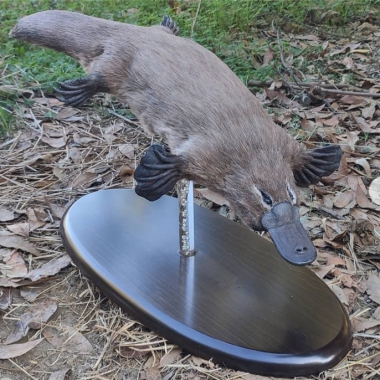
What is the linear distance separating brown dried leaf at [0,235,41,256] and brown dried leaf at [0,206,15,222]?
84 mm

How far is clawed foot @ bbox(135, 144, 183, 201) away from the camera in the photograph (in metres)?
0.83

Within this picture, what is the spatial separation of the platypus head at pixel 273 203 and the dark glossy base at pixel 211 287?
25 centimetres

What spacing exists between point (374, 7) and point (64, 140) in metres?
1.87

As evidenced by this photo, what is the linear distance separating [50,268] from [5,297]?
0.40 ft

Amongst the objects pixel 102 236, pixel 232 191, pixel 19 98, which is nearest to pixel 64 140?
pixel 19 98

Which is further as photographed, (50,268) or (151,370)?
(50,268)

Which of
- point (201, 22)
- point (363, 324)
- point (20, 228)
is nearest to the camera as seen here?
point (363, 324)

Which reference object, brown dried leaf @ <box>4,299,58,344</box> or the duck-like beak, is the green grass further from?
the duck-like beak

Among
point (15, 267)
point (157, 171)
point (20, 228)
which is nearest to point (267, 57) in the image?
point (20, 228)

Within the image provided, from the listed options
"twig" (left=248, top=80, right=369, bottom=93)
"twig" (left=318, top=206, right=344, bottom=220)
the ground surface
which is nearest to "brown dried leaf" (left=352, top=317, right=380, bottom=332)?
the ground surface

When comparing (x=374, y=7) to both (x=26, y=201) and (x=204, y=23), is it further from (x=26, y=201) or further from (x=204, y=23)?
(x=26, y=201)

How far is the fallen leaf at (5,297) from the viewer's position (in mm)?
1150

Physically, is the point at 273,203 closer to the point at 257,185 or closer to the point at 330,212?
the point at 257,185

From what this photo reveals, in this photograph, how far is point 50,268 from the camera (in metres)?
1.25
